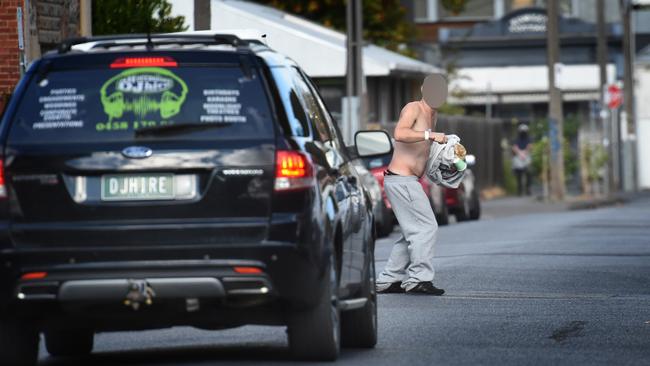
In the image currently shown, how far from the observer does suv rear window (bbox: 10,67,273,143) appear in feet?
29.4

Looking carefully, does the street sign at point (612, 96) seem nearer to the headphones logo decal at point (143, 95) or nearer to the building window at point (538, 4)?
the building window at point (538, 4)

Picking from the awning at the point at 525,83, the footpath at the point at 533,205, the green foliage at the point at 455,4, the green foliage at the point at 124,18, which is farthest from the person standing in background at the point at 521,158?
the green foliage at the point at 124,18

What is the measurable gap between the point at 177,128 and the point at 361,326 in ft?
7.18

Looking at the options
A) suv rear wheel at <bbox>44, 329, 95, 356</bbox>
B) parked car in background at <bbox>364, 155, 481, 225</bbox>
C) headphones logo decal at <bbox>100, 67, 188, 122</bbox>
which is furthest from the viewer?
parked car in background at <bbox>364, 155, 481, 225</bbox>

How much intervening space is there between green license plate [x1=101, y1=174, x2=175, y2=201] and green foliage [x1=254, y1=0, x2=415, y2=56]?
4202 cm

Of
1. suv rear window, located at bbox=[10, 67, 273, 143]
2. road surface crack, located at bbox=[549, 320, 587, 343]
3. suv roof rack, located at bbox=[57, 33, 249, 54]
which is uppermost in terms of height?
suv roof rack, located at bbox=[57, 33, 249, 54]

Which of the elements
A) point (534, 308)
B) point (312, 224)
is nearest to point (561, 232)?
point (534, 308)

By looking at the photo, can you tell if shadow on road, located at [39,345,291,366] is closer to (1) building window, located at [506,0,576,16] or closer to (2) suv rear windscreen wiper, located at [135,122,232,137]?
(2) suv rear windscreen wiper, located at [135,122,232,137]

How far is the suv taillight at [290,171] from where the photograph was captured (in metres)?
8.92

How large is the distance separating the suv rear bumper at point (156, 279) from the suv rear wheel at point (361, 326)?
1659mm

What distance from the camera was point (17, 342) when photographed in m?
9.28

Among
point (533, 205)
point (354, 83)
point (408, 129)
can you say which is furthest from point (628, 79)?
point (408, 129)

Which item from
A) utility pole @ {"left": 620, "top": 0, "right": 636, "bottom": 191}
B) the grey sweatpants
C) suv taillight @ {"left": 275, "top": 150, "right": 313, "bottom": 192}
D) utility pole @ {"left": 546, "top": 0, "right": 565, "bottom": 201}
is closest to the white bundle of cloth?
the grey sweatpants

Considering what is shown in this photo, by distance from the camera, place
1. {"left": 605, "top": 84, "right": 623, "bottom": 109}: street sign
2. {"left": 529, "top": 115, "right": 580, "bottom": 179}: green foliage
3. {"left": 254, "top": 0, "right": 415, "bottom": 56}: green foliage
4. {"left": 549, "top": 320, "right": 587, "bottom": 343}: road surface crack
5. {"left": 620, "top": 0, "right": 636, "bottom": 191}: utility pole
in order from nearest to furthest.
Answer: {"left": 549, "top": 320, "right": 587, "bottom": 343}: road surface crack → {"left": 529, "top": 115, "right": 580, "bottom": 179}: green foliage → {"left": 605, "top": 84, "right": 623, "bottom": 109}: street sign → {"left": 254, "top": 0, "right": 415, "bottom": 56}: green foliage → {"left": 620, "top": 0, "right": 636, "bottom": 191}: utility pole
